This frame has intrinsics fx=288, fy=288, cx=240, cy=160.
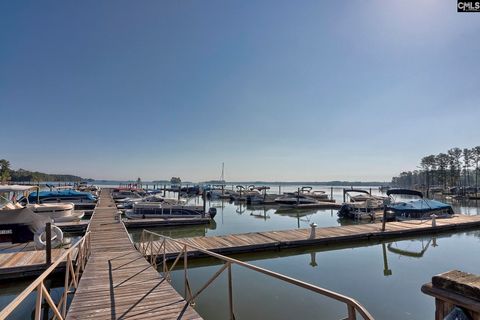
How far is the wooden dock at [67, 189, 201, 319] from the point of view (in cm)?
543

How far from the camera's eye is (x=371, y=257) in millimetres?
14766

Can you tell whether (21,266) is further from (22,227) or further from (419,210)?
(419,210)

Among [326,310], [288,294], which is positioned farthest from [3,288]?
[326,310]

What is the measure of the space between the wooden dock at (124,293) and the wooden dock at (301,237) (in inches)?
121

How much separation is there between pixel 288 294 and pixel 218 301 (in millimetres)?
2354

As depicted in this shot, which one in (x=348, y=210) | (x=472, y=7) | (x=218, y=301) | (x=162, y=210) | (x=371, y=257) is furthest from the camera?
(x=348, y=210)

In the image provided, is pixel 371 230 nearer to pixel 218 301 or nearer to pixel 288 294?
pixel 288 294

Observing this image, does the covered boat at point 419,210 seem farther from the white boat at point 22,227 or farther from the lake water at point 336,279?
the white boat at point 22,227

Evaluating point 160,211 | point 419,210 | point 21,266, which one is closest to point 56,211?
point 160,211

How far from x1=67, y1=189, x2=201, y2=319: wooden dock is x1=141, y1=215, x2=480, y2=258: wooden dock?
10.0 feet

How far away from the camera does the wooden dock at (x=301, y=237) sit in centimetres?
1398

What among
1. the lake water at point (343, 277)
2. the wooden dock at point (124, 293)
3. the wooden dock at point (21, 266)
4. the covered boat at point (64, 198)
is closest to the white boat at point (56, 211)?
the lake water at point (343, 277)

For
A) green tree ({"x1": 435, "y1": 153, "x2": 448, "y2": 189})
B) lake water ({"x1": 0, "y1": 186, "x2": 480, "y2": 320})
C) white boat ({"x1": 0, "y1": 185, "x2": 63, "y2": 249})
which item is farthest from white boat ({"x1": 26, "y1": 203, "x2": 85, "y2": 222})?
green tree ({"x1": 435, "y1": 153, "x2": 448, "y2": 189})

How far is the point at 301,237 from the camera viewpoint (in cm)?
1584
